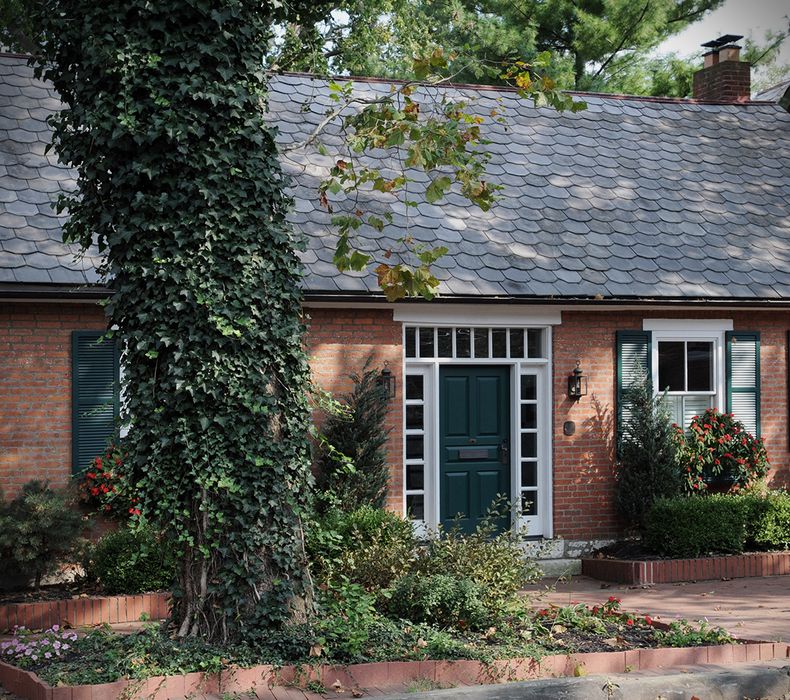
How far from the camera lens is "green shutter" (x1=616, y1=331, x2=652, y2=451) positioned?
13.8 metres

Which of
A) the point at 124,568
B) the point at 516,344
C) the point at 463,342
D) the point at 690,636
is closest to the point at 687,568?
the point at 516,344

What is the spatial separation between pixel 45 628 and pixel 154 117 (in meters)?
4.84

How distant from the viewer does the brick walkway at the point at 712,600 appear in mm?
9539

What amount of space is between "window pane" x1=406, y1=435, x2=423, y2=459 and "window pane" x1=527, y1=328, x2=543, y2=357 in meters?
1.79

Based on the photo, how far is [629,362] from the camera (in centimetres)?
1387

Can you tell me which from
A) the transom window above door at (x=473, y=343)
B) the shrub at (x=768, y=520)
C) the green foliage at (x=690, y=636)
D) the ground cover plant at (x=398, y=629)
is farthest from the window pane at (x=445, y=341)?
the green foliage at (x=690, y=636)

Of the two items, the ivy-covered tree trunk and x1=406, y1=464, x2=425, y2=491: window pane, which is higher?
the ivy-covered tree trunk

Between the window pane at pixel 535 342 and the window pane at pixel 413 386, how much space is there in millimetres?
1474

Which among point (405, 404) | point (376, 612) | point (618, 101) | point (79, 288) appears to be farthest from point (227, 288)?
point (618, 101)

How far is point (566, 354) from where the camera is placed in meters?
13.6

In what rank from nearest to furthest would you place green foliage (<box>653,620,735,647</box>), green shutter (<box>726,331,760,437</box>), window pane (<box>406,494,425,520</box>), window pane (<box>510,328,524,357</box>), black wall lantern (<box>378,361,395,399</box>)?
1. green foliage (<box>653,620,735,647</box>)
2. black wall lantern (<box>378,361,395,399</box>)
3. window pane (<box>406,494,425,520</box>)
4. window pane (<box>510,328,524,357</box>)
5. green shutter (<box>726,331,760,437</box>)

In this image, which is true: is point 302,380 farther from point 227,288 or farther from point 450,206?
point 450,206

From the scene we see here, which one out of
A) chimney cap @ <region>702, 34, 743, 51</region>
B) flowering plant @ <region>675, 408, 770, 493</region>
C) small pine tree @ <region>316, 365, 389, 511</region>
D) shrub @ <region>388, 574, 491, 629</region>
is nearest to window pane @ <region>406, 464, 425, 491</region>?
small pine tree @ <region>316, 365, 389, 511</region>

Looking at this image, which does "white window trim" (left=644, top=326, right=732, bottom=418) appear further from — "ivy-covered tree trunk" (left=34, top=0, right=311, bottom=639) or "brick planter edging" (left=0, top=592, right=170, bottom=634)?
"ivy-covered tree trunk" (left=34, top=0, right=311, bottom=639)
